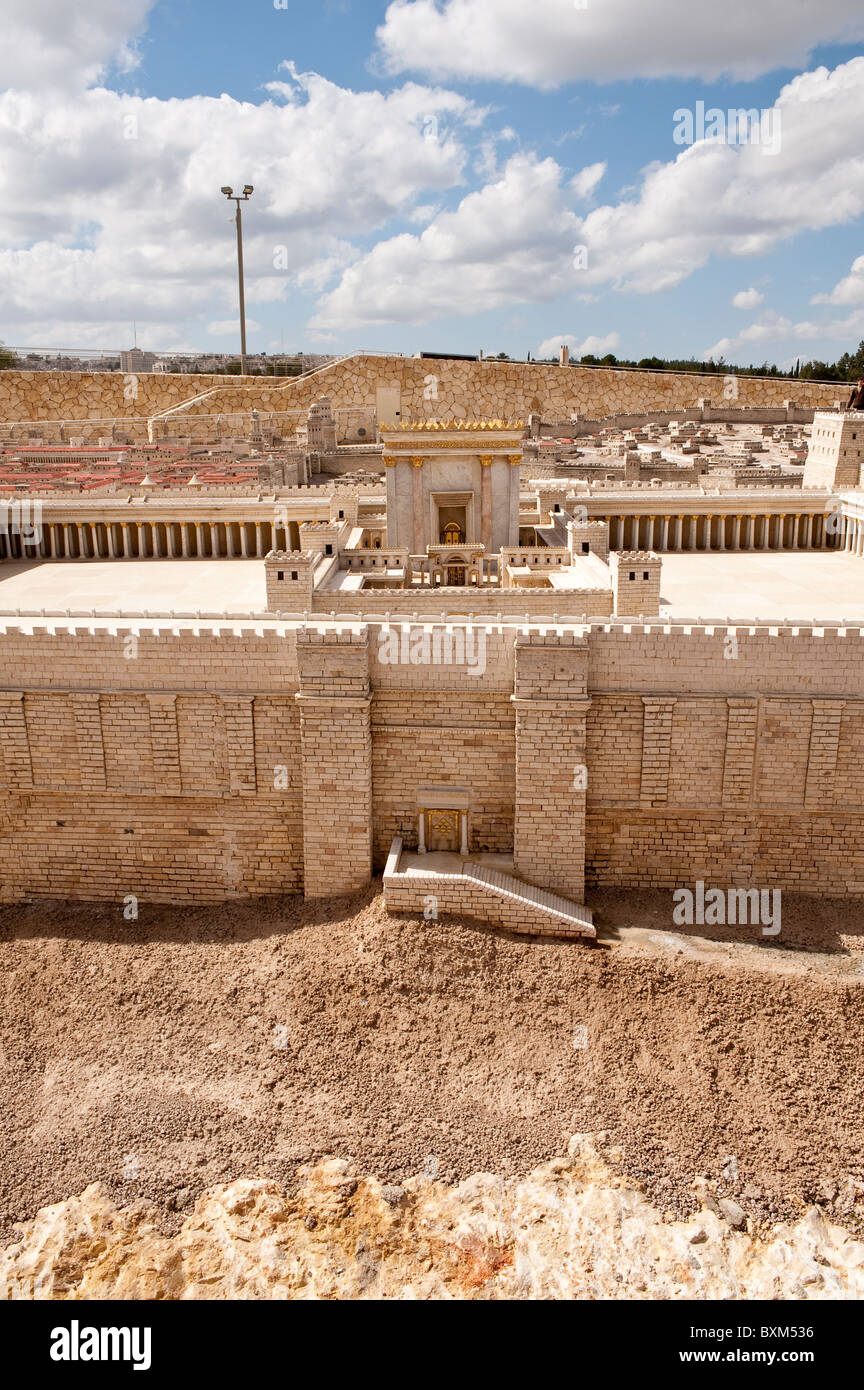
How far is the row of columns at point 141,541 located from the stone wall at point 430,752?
67.6ft

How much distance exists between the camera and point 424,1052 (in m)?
14.0

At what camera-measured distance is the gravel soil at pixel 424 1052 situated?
41.4 ft

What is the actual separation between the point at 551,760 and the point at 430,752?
198cm

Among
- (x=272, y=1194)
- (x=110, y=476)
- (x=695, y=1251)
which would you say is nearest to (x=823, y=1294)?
(x=695, y=1251)

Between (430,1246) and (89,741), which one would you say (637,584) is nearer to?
(89,741)

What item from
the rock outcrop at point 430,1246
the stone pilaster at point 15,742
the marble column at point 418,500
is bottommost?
the rock outcrop at point 430,1246

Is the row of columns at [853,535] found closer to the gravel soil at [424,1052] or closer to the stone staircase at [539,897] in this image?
the gravel soil at [424,1052]

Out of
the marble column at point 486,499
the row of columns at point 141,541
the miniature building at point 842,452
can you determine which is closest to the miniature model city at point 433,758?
the marble column at point 486,499

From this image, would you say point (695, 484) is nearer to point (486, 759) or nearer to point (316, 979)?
point (486, 759)

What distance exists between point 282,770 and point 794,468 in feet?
119

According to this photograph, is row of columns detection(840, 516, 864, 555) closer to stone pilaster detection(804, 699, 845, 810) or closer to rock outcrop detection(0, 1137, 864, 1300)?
stone pilaster detection(804, 699, 845, 810)

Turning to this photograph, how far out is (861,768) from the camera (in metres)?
15.9

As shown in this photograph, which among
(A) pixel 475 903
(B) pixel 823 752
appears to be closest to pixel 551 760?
(A) pixel 475 903

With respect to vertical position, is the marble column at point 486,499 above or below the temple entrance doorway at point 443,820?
above
